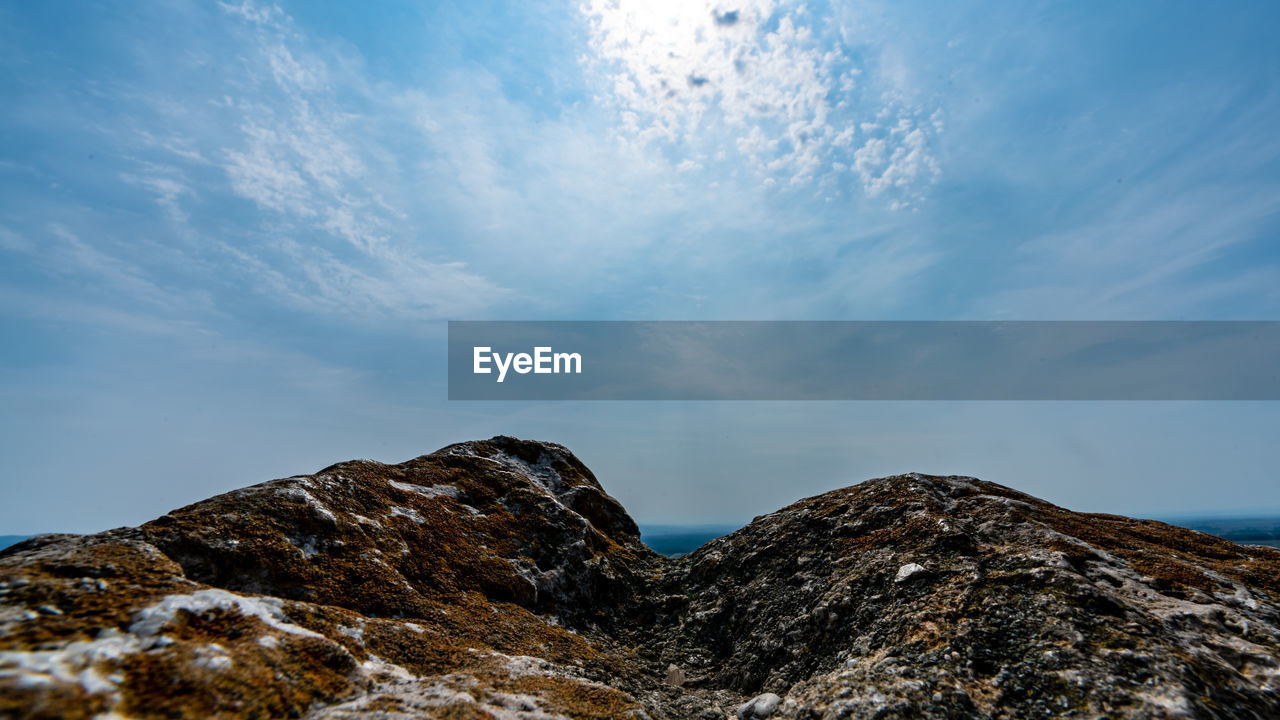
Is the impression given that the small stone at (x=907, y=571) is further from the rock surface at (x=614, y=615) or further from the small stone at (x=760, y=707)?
the small stone at (x=760, y=707)

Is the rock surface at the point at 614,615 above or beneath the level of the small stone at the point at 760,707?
above

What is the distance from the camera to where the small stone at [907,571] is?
1886cm

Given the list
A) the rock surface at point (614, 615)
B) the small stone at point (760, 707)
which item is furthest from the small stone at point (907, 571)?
the small stone at point (760, 707)

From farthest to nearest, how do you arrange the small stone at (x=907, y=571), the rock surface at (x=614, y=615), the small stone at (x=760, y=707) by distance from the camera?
the small stone at (x=907, y=571) < the small stone at (x=760, y=707) < the rock surface at (x=614, y=615)

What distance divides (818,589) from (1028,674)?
29.3 ft

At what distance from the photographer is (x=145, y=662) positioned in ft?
30.0

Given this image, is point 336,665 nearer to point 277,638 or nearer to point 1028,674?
point 277,638

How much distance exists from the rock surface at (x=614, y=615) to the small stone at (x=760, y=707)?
0.41 feet

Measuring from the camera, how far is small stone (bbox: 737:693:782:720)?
16.0 meters

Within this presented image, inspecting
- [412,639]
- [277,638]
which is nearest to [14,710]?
[277,638]

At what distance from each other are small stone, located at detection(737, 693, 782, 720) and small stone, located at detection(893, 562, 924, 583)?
6.28 m

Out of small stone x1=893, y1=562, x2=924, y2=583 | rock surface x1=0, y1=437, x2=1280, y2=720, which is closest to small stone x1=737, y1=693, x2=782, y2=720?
rock surface x1=0, y1=437, x2=1280, y2=720

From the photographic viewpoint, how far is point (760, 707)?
53.5ft

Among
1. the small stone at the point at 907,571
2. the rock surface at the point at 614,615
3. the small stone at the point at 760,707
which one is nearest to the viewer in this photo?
the rock surface at the point at 614,615
